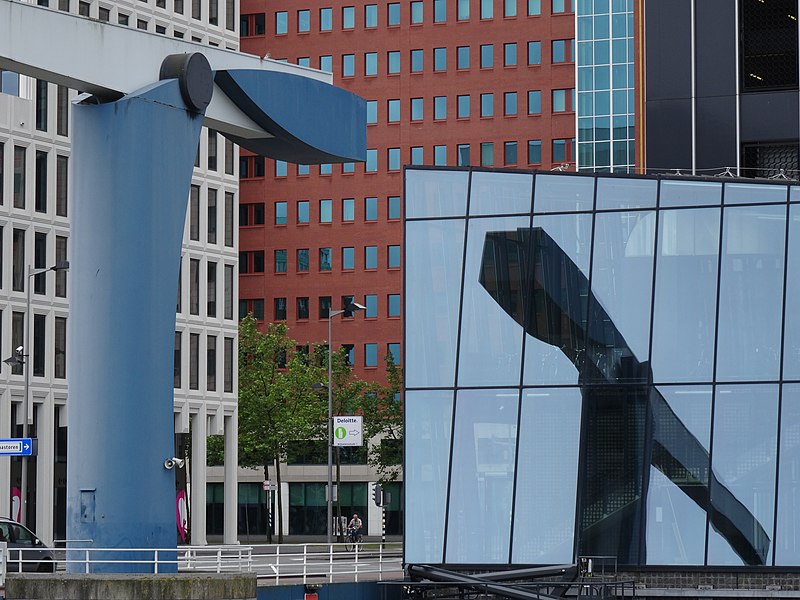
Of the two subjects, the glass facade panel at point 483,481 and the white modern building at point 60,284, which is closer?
the glass facade panel at point 483,481

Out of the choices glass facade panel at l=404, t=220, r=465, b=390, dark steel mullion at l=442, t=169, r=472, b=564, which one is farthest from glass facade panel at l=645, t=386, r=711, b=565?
glass facade panel at l=404, t=220, r=465, b=390

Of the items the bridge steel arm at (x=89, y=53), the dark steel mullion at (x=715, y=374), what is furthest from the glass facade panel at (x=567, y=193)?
the bridge steel arm at (x=89, y=53)

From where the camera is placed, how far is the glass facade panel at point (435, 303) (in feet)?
129

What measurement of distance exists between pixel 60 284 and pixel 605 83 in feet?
89.3

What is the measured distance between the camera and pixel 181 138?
28.9m

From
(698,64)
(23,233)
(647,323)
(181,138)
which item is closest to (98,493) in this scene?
(181,138)

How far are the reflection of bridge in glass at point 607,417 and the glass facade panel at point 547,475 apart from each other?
27 centimetres

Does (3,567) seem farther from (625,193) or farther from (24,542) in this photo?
(625,193)

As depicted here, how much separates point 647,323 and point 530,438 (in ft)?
11.8

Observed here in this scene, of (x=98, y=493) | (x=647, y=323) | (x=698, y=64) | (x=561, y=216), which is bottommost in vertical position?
(x=98, y=493)

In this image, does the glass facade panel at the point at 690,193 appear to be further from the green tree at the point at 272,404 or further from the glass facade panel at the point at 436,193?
the green tree at the point at 272,404

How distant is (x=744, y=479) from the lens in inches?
1462

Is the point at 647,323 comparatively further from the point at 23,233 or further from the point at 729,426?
the point at 23,233

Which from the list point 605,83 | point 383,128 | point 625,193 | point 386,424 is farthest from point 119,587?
point 383,128
